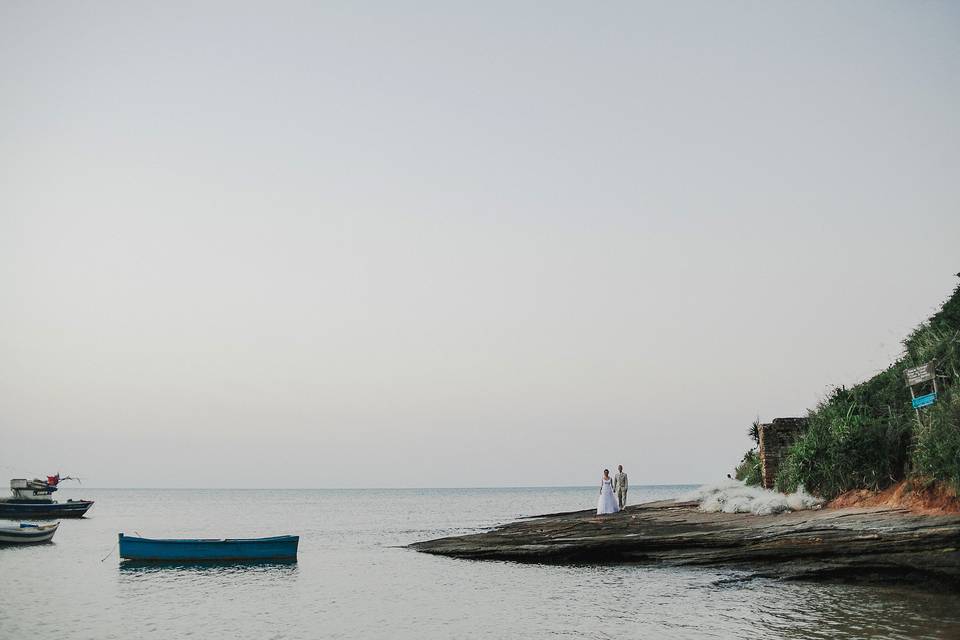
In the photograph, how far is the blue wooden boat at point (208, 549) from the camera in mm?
33375

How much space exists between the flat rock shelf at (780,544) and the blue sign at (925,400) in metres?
3.37

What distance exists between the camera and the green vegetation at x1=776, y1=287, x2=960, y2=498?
782 inches

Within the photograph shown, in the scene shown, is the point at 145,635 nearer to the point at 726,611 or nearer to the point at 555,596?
the point at 555,596

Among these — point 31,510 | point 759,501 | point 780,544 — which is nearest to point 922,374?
point 780,544

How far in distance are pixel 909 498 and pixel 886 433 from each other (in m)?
3.74

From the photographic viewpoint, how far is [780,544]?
20.9m

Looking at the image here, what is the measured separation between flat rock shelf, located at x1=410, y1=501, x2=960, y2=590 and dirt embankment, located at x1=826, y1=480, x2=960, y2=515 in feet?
1.78

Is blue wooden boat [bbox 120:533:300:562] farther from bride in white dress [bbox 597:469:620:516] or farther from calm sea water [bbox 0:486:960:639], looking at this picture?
bride in white dress [bbox 597:469:620:516]

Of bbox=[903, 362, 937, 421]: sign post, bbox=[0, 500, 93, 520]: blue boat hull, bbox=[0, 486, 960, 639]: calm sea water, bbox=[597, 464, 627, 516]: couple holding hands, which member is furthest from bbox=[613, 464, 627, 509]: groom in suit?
bbox=[0, 500, 93, 520]: blue boat hull

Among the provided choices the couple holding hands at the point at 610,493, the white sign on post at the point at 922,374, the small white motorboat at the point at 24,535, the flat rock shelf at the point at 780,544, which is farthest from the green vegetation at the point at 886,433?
the small white motorboat at the point at 24,535

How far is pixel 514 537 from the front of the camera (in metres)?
30.7

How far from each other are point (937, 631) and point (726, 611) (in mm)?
4686

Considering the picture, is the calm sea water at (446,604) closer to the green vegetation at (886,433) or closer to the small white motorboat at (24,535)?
the green vegetation at (886,433)

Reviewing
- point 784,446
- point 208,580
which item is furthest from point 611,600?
point 208,580
